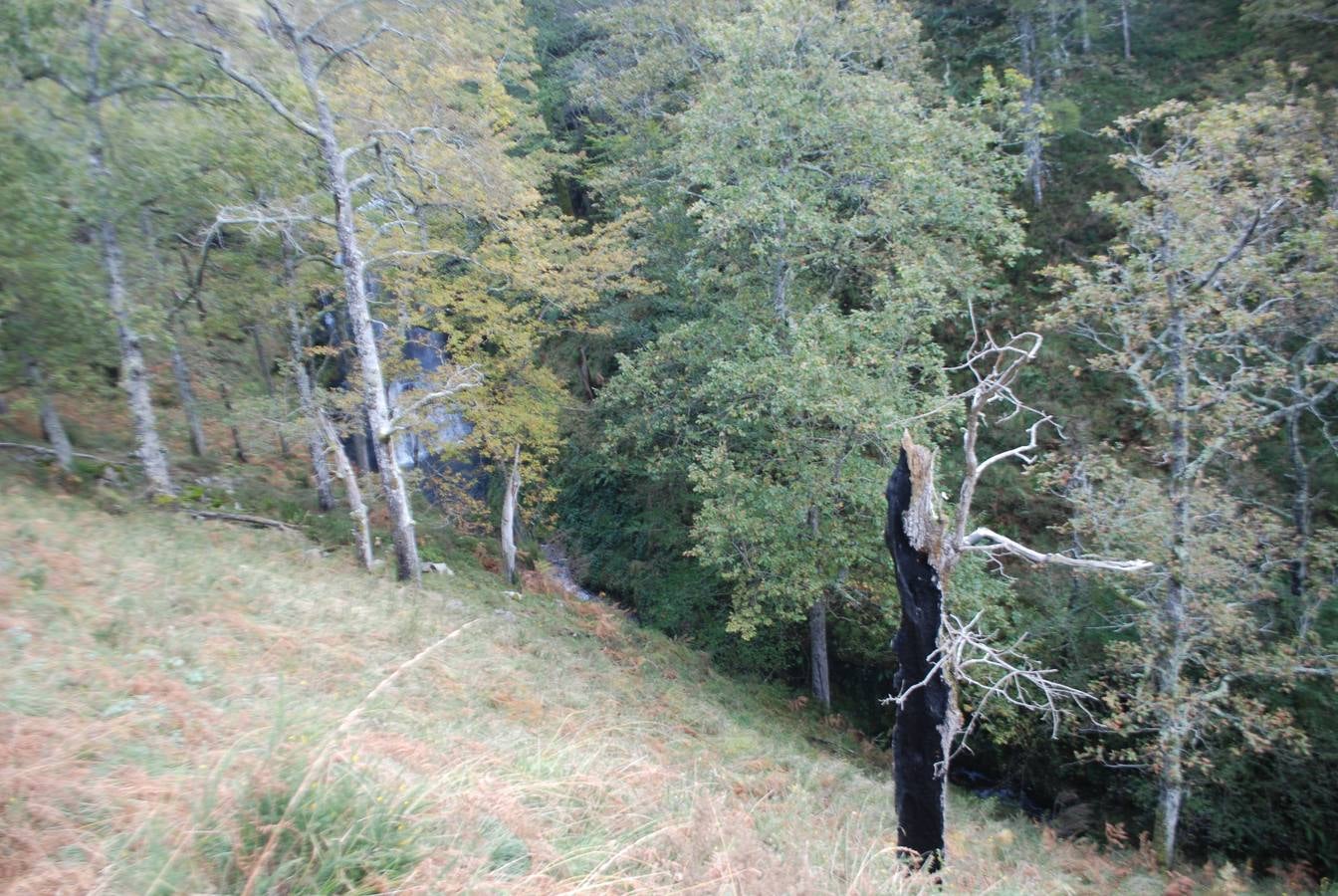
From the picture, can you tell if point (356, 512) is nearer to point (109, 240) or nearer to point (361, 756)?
point (109, 240)

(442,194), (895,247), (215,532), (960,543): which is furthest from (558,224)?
(960,543)

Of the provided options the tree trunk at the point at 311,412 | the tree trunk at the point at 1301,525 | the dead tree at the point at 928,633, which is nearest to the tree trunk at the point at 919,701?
the dead tree at the point at 928,633

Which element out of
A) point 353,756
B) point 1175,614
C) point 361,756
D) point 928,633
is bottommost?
point 1175,614

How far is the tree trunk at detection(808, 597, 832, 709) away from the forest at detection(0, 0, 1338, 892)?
3.2 inches

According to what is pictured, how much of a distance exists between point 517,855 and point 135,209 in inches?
521

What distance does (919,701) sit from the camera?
6539 millimetres

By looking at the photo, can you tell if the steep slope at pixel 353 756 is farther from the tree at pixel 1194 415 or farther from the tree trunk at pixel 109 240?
the tree at pixel 1194 415

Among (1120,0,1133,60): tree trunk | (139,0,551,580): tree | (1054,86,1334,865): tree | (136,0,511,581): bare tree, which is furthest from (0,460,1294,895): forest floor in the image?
(1120,0,1133,60): tree trunk

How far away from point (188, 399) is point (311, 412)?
3.39m

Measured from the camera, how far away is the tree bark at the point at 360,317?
42.2 ft

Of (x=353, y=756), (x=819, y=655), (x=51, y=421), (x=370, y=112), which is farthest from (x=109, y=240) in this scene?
(x=819, y=655)

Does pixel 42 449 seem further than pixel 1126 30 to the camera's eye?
No

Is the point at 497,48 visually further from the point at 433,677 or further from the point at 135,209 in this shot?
the point at 433,677

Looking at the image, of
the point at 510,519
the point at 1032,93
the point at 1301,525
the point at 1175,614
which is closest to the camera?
the point at 1175,614
